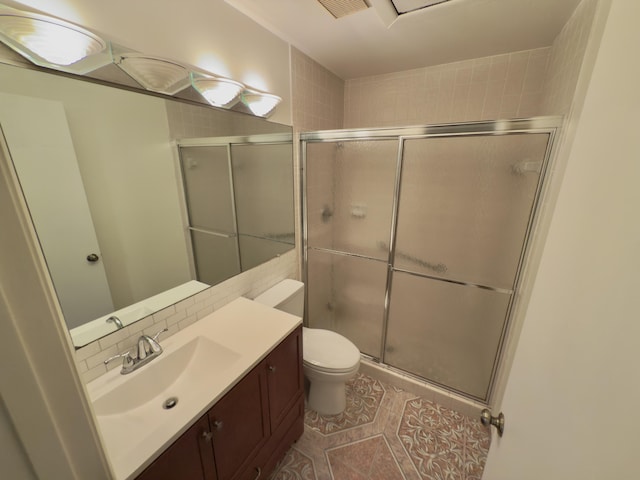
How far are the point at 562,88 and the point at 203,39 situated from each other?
5.98ft

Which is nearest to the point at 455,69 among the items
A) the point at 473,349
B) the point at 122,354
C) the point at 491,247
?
the point at 491,247

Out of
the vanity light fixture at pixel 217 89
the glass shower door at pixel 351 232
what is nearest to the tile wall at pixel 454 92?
the glass shower door at pixel 351 232

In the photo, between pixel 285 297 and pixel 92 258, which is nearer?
pixel 92 258

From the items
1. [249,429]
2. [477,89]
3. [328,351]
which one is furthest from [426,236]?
[249,429]

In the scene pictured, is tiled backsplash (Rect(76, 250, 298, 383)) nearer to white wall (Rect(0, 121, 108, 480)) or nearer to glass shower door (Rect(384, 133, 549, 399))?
white wall (Rect(0, 121, 108, 480))

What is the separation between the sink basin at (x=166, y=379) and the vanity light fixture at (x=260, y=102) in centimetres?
129

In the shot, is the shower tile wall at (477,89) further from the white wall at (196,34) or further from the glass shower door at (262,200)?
the glass shower door at (262,200)

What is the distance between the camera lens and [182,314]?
1259 millimetres

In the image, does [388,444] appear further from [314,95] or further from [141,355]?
[314,95]

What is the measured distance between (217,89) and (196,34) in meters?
0.23

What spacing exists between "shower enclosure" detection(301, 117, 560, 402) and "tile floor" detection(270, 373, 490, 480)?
0.76 ft

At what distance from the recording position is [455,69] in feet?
6.55

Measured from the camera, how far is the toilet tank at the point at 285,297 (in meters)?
1.66

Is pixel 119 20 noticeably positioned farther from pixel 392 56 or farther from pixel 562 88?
pixel 562 88
